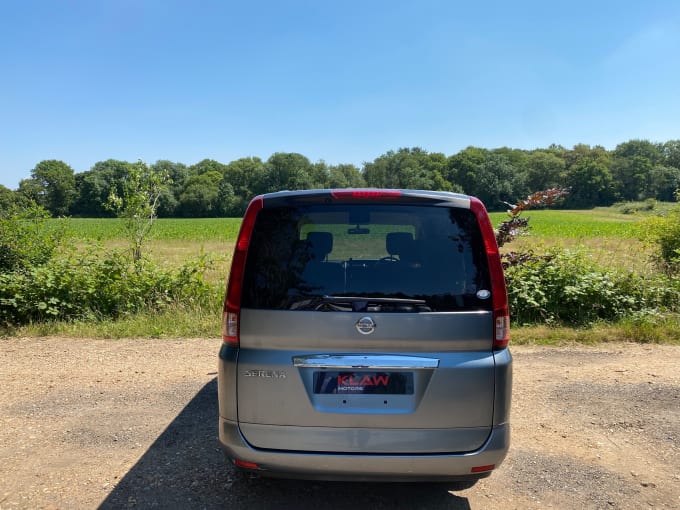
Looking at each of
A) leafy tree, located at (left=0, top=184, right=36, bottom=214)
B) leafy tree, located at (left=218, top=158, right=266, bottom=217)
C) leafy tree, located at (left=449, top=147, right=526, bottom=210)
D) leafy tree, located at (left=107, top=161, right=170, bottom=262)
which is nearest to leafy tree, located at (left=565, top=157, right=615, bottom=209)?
leafy tree, located at (left=449, top=147, right=526, bottom=210)

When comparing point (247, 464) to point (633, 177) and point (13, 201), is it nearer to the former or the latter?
point (13, 201)

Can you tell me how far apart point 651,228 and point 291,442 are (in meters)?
10.0

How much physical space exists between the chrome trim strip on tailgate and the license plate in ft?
0.15

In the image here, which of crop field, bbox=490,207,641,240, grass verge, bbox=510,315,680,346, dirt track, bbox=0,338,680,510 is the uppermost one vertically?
crop field, bbox=490,207,641,240

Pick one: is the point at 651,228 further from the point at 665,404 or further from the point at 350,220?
the point at 350,220

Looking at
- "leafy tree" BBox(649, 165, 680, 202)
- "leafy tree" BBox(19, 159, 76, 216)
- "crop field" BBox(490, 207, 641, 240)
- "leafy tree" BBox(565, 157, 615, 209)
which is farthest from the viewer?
"leafy tree" BBox(649, 165, 680, 202)

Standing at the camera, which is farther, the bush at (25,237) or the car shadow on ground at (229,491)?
the bush at (25,237)

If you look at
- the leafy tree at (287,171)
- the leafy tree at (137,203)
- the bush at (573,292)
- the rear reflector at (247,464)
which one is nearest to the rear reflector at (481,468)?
the rear reflector at (247,464)

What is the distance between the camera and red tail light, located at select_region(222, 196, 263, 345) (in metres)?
2.58

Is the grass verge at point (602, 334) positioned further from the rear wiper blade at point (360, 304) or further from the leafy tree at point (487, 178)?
the leafy tree at point (487, 178)

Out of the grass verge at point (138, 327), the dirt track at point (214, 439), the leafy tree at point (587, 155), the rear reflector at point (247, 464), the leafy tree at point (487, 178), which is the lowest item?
the dirt track at point (214, 439)

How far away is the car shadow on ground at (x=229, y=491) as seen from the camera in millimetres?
2900

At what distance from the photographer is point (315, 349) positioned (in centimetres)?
248

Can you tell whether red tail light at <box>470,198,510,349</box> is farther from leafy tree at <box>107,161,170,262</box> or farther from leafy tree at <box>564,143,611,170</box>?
leafy tree at <box>564,143,611,170</box>
